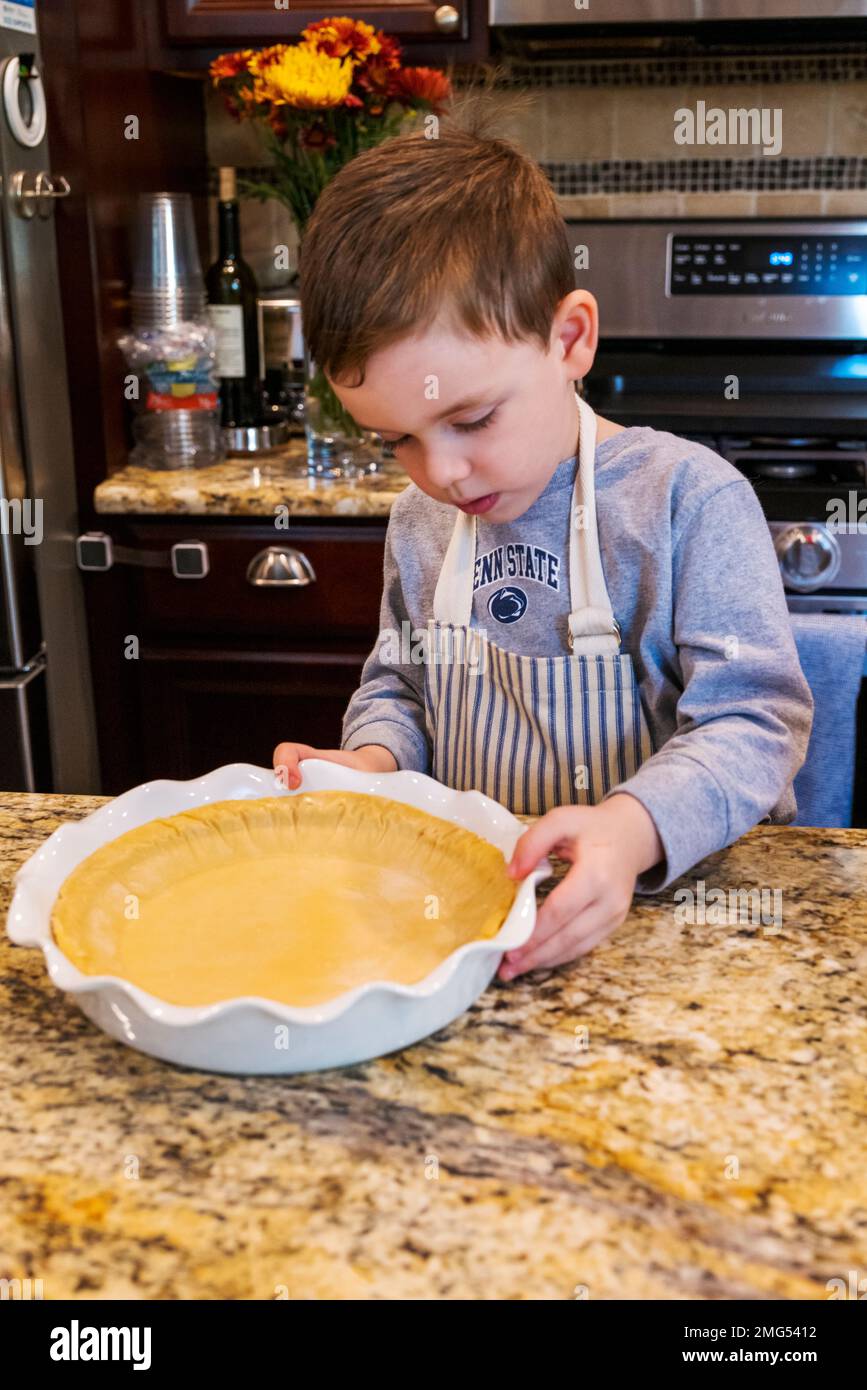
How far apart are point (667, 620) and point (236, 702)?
116 cm

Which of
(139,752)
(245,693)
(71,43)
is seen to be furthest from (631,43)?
(139,752)

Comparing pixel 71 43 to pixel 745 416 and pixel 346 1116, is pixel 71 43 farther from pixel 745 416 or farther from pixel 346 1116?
pixel 346 1116

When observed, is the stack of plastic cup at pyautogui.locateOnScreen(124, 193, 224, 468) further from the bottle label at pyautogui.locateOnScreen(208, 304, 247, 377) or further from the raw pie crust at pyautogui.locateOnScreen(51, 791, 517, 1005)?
the raw pie crust at pyautogui.locateOnScreen(51, 791, 517, 1005)

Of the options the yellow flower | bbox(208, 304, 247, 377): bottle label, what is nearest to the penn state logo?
the yellow flower

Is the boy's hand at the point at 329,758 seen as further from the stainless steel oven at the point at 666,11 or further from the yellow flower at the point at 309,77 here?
the stainless steel oven at the point at 666,11

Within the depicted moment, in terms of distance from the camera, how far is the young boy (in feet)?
2.71

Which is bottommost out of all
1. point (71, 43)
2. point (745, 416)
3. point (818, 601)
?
point (818, 601)

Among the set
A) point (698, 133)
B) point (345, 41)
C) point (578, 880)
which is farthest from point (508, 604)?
point (698, 133)

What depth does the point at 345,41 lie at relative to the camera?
1.84 meters
